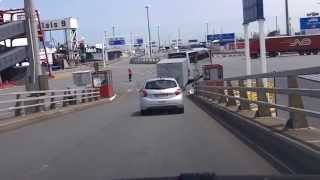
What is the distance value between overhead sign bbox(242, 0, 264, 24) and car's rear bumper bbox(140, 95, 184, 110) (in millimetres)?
4437

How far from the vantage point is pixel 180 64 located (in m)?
63.0

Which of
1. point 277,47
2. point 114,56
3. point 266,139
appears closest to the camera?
point 266,139

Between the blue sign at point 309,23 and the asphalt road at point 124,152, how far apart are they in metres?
110

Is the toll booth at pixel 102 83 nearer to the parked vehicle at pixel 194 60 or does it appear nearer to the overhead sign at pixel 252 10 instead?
the parked vehicle at pixel 194 60

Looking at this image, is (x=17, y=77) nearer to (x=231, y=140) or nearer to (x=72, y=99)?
(x=72, y=99)

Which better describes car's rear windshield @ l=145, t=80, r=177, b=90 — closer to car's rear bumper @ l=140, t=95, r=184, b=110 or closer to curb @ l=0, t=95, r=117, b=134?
car's rear bumper @ l=140, t=95, r=184, b=110

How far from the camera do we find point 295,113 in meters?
12.7

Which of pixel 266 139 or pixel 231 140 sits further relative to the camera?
pixel 231 140

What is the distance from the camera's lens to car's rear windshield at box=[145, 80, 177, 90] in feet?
91.9

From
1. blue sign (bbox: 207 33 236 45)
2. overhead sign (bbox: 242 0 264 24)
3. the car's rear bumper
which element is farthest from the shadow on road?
blue sign (bbox: 207 33 236 45)

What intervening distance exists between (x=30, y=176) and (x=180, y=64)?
5215 cm

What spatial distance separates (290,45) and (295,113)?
96.0 meters

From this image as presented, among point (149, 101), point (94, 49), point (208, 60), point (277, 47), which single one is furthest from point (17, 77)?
point (94, 49)

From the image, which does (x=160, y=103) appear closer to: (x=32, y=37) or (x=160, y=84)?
(x=160, y=84)
